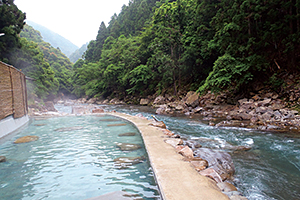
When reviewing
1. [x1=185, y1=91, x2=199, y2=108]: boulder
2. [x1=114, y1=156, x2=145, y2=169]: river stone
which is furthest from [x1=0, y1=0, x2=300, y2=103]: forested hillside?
[x1=114, y1=156, x2=145, y2=169]: river stone

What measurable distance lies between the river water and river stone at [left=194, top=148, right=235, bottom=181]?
0.61ft

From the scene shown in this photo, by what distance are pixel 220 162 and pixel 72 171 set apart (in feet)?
10.1

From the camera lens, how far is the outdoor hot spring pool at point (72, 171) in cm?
288

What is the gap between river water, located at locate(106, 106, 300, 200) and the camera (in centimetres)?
319

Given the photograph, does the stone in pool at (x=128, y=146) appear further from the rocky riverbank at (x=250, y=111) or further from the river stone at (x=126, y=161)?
the rocky riverbank at (x=250, y=111)

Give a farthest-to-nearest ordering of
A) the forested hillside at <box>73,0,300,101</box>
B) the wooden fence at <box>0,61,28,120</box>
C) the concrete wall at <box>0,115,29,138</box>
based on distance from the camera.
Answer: the forested hillside at <box>73,0,300,101</box> < the wooden fence at <box>0,61,28,120</box> < the concrete wall at <box>0,115,29,138</box>

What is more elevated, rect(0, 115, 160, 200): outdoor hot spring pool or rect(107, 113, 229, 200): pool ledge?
rect(107, 113, 229, 200): pool ledge

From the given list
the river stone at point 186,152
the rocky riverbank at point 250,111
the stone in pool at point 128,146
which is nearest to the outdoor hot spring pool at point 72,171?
the stone in pool at point 128,146

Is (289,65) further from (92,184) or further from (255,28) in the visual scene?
(92,184)

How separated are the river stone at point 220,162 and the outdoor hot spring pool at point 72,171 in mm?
1333

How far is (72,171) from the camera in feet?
12.0

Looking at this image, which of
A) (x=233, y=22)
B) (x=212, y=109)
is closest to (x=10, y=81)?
(x=212, y=109)

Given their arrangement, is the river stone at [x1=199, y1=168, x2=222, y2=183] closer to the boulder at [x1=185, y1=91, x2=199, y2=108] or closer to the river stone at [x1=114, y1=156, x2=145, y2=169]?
the river stone at [x1=114, y1=156, x2=145, y2=169]

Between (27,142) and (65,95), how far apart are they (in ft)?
214
